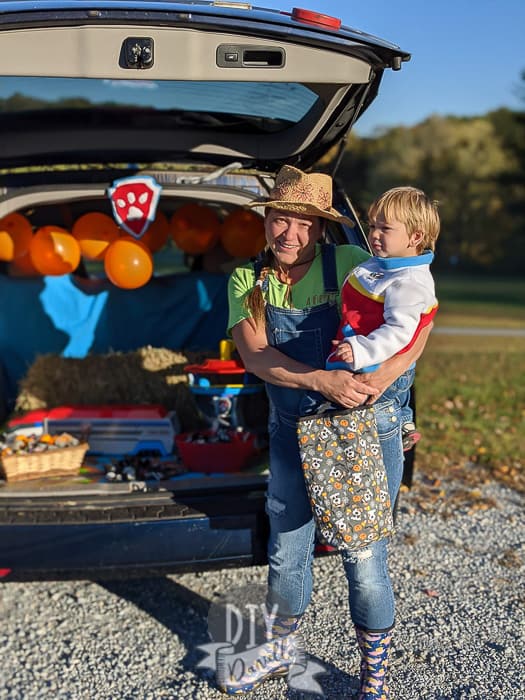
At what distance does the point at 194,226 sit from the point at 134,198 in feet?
3.64

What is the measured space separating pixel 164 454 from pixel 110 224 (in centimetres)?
142

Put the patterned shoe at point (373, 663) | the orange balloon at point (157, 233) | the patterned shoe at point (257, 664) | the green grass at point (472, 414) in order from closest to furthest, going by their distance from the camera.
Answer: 1. the patterned shoe at point (373, 663)
2. the patterned shoe at point (257, 664)
3. the orange balloon at point (157, 233)
4. the green grass at point (472, 414)

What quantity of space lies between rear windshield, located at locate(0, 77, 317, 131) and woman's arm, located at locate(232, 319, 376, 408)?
1.19m

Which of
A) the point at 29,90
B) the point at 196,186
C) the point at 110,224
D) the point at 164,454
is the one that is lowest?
the point at 164,454

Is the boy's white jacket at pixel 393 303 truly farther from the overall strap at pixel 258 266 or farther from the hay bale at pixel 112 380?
the hay bale at pixel 112 380

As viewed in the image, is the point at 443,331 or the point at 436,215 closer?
the point at 436,215

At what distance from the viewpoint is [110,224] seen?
445cm

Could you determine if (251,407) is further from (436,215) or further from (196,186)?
(436,215)

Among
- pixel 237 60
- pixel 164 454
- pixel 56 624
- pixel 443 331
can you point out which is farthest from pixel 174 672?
pixel 443 331

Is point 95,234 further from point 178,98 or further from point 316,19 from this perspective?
point 316,19

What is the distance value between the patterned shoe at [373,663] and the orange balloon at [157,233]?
2828 mm

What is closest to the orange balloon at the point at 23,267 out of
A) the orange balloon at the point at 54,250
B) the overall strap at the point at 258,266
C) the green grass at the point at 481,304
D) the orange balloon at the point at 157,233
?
the orange balloon at the point at 54,250

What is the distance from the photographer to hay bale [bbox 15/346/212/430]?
461cm

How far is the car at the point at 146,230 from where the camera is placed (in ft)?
8.18
